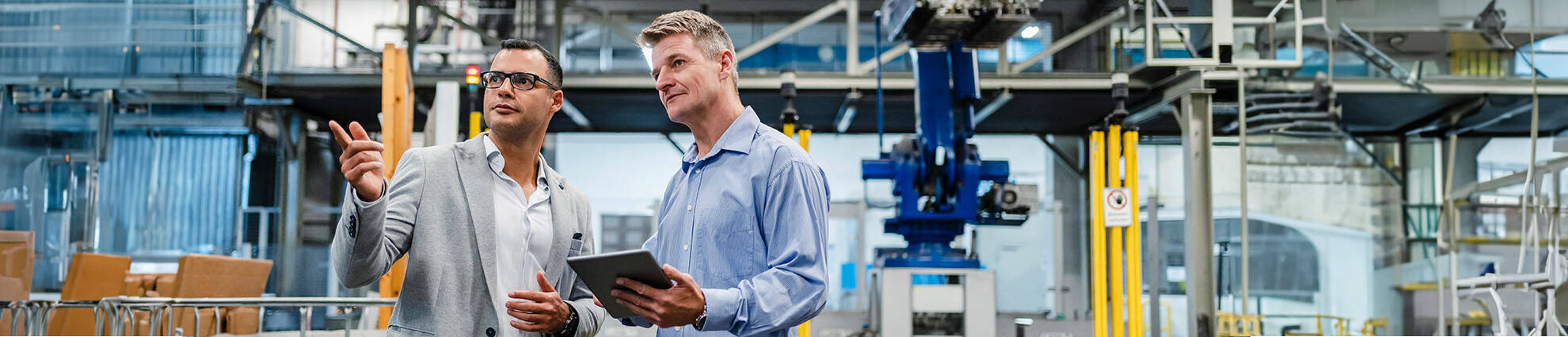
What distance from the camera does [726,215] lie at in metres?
1.80

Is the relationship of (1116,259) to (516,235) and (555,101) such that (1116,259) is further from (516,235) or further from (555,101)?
(516,235)

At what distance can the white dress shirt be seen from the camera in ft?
6.66

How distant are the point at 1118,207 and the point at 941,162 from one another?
1117 millimetres

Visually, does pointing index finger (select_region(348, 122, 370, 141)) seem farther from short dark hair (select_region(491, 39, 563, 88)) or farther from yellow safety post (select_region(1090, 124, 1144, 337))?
yellow safety post (select_region(1090, 124, 1144, 337))

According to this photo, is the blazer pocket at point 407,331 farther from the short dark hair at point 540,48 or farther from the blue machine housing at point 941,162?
the blue machine housing at point 941,162

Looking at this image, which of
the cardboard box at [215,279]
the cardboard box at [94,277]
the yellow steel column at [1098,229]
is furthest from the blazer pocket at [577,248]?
the cardboard box at [94,277]

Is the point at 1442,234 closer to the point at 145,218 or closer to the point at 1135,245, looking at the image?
the point at 1135,245

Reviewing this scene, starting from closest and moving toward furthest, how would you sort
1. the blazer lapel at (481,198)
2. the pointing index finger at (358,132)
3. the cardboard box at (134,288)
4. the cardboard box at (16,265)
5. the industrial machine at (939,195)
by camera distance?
the pointing index finger at (358,132) < the blazer lapel at (481,198) < the cardboard box at (16,265) < the cardboard box at (134,288) < the industrial machine at (939,195)

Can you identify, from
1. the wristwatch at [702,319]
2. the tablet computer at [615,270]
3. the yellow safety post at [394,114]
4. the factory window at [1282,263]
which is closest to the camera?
the tablet computer at [615,270]

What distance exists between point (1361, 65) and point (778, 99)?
4.76 metres

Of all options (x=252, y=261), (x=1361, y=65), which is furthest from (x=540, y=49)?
(x=1361, y=65)

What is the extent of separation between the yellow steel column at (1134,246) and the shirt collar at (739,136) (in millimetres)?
5218

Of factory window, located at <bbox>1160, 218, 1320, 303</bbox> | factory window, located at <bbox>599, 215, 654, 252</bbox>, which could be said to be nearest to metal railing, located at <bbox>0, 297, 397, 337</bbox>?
factory window, located at <bbox>599, 215, 654, 252</bbox>

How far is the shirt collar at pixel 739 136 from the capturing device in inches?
72.7
